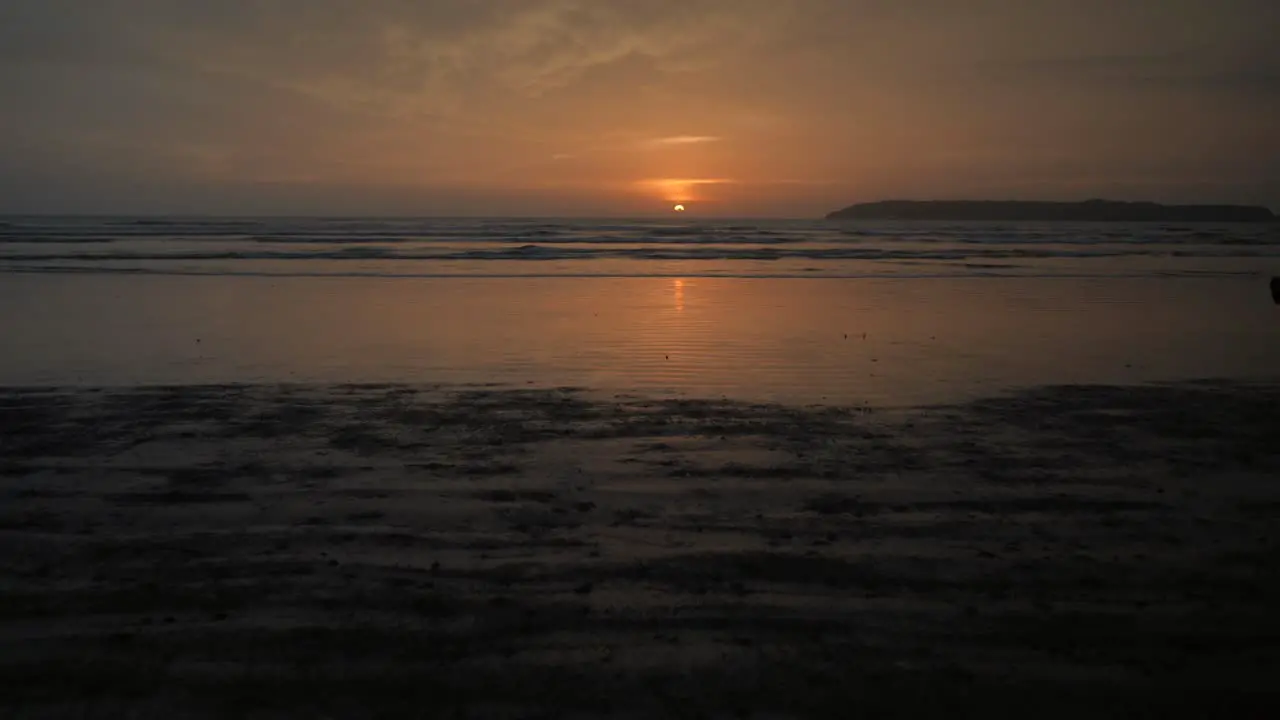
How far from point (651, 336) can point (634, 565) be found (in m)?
10.2

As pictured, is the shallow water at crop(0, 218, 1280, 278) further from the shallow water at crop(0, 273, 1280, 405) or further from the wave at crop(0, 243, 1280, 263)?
the shallow water at crop(0, 273, 1280, 405)

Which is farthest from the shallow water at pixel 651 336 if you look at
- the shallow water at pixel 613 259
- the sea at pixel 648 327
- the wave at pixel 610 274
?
the shallow water at pixel 613 259

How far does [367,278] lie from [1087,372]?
2106cm

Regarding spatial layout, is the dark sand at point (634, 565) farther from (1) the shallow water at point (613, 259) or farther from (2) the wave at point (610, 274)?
(1) the shallow water at point (613, 259)

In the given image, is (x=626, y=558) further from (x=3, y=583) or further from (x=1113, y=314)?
(x=1113, y=314)

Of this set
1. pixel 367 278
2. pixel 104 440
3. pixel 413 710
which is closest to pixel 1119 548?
pixel 413 710

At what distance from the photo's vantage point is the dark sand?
443cm

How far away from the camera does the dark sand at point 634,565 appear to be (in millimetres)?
4430

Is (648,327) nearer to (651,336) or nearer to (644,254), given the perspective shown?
(651,336)

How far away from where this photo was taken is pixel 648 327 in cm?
1702

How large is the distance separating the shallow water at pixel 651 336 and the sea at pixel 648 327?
6 centimetres

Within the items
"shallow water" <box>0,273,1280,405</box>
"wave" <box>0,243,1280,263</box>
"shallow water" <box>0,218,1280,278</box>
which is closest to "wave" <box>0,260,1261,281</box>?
"shallow water" <box>0,218,1280,278</box>

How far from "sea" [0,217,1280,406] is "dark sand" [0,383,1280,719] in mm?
2516

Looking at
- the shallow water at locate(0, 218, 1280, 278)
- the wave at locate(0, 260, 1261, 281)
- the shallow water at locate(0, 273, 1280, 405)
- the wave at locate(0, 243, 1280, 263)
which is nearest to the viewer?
the shallow water at locate(0, 273, 1280, 405)
